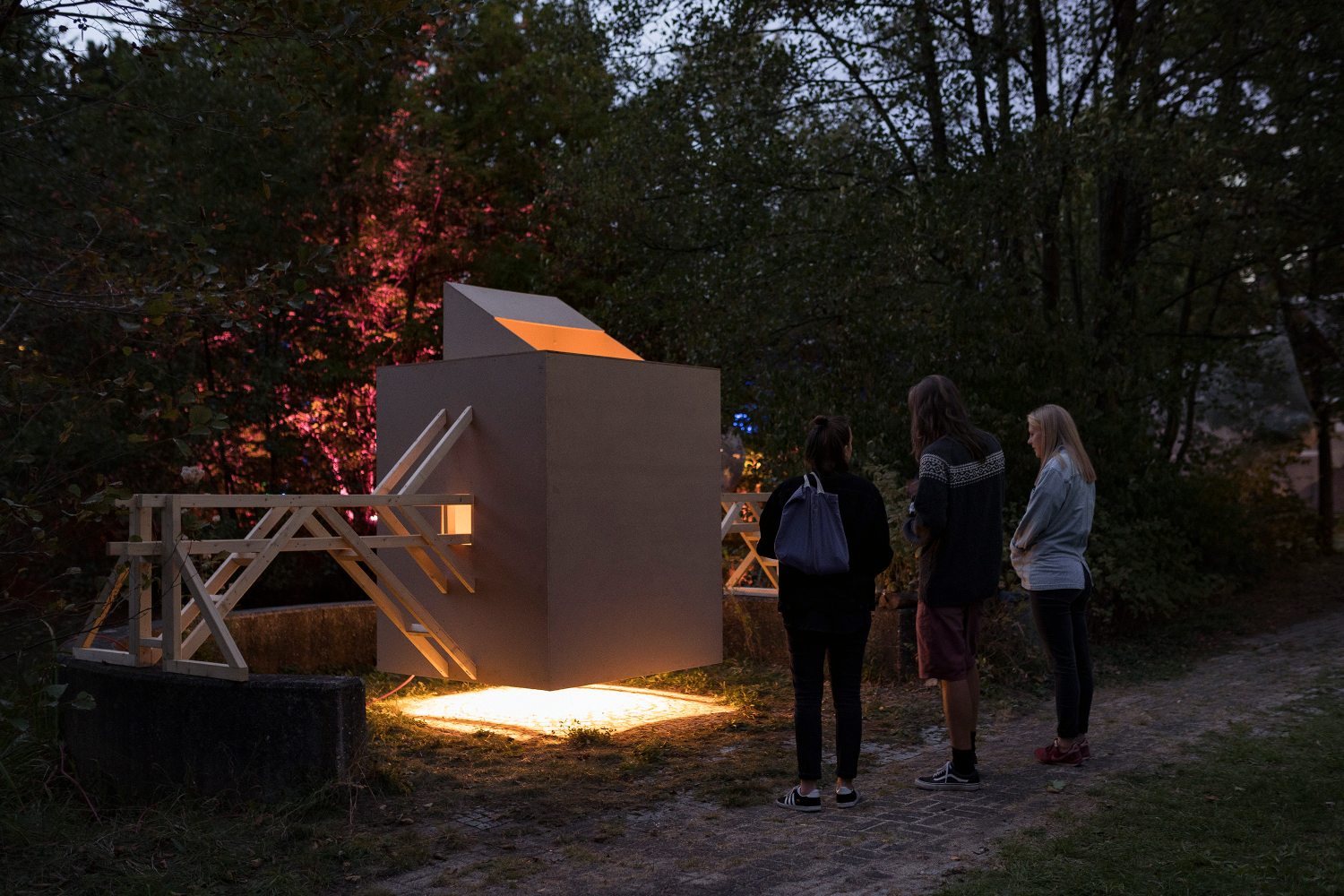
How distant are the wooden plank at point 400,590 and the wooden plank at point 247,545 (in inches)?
2.8

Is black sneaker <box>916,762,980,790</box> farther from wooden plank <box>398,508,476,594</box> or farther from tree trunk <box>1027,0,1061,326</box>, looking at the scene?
tree trunk <box>1027,0,1061,326</box>

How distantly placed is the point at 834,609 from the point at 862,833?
3.00 ft

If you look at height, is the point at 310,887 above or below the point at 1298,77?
below

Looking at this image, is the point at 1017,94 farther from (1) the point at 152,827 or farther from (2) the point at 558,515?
(1) the point at 152,827

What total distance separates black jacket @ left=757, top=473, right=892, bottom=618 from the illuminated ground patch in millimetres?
2322

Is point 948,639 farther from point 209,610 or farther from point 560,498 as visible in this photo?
point 209,610

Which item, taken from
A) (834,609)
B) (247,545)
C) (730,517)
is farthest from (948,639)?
(730,517)

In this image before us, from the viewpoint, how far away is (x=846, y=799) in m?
5.05

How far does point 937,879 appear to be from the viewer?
157 inches

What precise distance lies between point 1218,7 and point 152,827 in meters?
10.4

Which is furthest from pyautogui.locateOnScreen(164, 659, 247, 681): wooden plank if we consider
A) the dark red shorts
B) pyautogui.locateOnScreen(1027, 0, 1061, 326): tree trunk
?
pyautogui.locateOnScreen(1027, 0, 1061, 326): tree trunk

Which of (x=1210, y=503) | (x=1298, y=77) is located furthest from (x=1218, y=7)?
(x=1210, y=503)

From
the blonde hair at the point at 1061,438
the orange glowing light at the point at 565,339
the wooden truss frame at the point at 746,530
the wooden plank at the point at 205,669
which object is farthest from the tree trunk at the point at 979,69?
the wooden plank at the point at 205,669

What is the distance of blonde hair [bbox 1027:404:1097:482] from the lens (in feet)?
18.3
